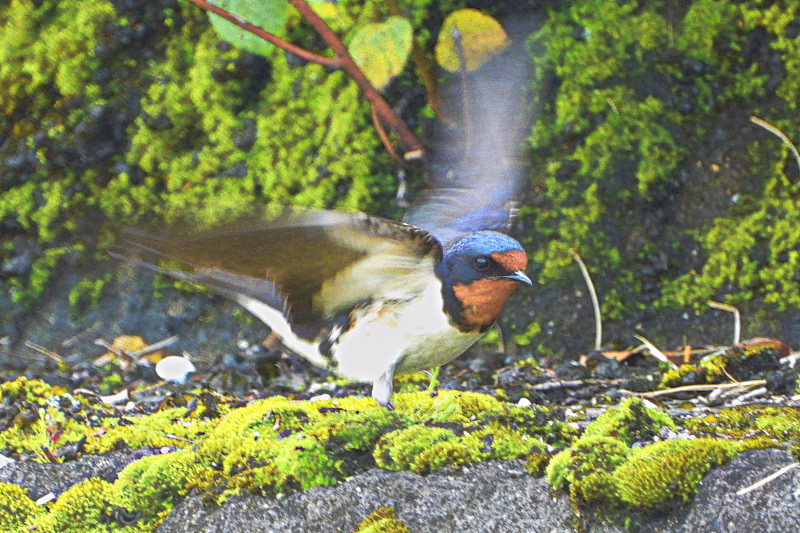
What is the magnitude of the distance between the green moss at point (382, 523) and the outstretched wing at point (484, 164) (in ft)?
3.94

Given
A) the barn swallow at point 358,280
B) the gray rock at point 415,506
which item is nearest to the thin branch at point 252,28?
the barn swallow at point 358,280

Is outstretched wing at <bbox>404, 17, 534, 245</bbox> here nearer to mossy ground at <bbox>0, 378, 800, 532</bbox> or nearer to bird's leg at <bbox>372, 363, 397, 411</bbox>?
bird's leg at <bbox>372, 363, 397, 411</bbox>

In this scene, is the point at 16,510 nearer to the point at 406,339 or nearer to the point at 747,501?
the point at 406,339

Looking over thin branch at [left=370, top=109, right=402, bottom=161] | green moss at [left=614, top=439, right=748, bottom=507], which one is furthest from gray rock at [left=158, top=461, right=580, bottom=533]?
thin branch at [left=370, top=109, right=402, bottom=161]

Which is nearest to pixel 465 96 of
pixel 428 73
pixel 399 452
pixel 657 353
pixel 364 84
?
pixel 364 84

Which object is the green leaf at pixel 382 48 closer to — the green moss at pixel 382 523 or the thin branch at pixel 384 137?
the thin branch at pixel 384 137

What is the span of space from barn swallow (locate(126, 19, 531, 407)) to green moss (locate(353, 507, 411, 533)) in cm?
70

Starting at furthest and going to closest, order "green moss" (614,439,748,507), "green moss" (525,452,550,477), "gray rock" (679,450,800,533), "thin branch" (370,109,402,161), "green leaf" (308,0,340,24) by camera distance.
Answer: "thin branch" (370,109,402,161) < "green leaf" (308,0,340,24) < "green moss" (525,452,550,477) < "green moss" (614,439,748,507) < "gray rock" (679,450,800,533)

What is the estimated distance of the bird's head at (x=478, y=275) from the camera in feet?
9.30

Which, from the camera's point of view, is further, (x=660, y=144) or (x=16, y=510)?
(x=660, y=144)

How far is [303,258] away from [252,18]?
1624 millimetres

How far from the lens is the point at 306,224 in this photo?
7.95ft

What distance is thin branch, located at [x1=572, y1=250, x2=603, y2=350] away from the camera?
14.1 feet

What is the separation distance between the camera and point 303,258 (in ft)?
8.74
